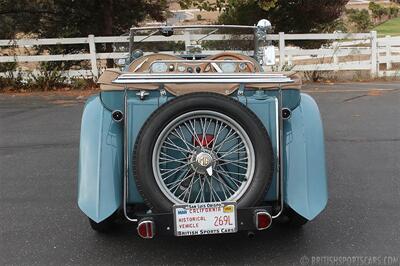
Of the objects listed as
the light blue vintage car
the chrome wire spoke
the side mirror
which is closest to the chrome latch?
the light blue vintage car

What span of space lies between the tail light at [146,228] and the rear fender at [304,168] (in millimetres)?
925

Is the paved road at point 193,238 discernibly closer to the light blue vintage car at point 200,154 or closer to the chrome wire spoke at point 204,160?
the light blue vintage car at point 200,154

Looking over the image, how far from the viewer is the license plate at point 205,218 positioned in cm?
344

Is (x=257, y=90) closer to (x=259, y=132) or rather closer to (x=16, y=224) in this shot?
(x=259, y=132)

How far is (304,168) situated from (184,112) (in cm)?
94

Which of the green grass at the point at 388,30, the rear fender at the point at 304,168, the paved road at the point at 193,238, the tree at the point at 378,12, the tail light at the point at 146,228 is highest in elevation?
the tree at the point at 378,12

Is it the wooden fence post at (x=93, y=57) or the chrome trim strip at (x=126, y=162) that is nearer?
the chrome trim strip at (x=126, y=162)

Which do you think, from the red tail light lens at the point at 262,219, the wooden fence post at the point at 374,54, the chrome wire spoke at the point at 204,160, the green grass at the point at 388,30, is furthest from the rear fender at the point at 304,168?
the green grass at the point at 388,30

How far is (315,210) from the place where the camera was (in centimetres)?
364

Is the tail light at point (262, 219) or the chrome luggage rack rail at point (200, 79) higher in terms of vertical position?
the chrome luggage rack rail at point (200, 79)

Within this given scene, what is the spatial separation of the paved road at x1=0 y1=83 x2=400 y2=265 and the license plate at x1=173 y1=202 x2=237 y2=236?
394 mm

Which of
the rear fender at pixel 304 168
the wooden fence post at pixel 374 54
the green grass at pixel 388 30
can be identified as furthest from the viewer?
the green grass at pixel 388 30

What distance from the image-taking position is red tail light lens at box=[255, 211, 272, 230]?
3.47 metres

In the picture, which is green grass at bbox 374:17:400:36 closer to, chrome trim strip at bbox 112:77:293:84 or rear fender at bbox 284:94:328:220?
rear fender at bbox 284:94:328:220
